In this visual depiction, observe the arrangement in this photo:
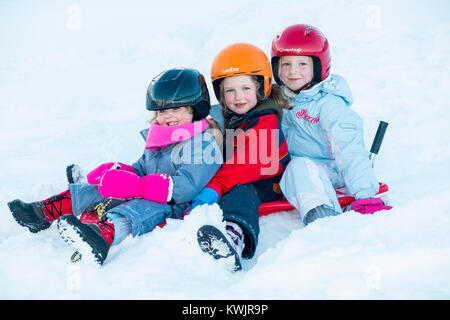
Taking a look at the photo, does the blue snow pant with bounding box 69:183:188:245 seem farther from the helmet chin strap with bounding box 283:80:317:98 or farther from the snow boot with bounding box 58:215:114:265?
the helmet chin strap with bounding box 283:80:317:98

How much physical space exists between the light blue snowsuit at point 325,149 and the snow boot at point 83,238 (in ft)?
4.40

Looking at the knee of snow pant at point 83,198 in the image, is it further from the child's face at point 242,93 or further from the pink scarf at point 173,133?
the child's face at point 242,93

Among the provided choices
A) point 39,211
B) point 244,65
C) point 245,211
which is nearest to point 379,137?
point 244,65

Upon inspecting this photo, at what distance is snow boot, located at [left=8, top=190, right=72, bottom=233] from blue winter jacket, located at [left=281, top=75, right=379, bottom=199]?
6.16 ft

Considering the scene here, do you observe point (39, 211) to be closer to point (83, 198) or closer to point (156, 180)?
point (83, 198)

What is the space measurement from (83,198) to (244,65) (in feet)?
5.29

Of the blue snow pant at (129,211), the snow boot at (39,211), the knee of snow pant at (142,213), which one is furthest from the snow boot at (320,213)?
the snow boot at (39,211)

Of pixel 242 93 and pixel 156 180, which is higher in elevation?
pixel 242 93

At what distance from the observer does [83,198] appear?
100 inches

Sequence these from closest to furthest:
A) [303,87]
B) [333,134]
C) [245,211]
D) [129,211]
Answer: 1. [129,211]
2. [245,211]
3. [333,134]
4. [303,87]

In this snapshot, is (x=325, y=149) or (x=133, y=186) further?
(x=325, y=149)

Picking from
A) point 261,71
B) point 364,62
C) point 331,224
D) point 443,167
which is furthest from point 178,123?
point 364,62

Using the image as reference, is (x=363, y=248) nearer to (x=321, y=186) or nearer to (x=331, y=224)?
(x=331, y=224)

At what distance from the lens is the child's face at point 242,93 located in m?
3.00
